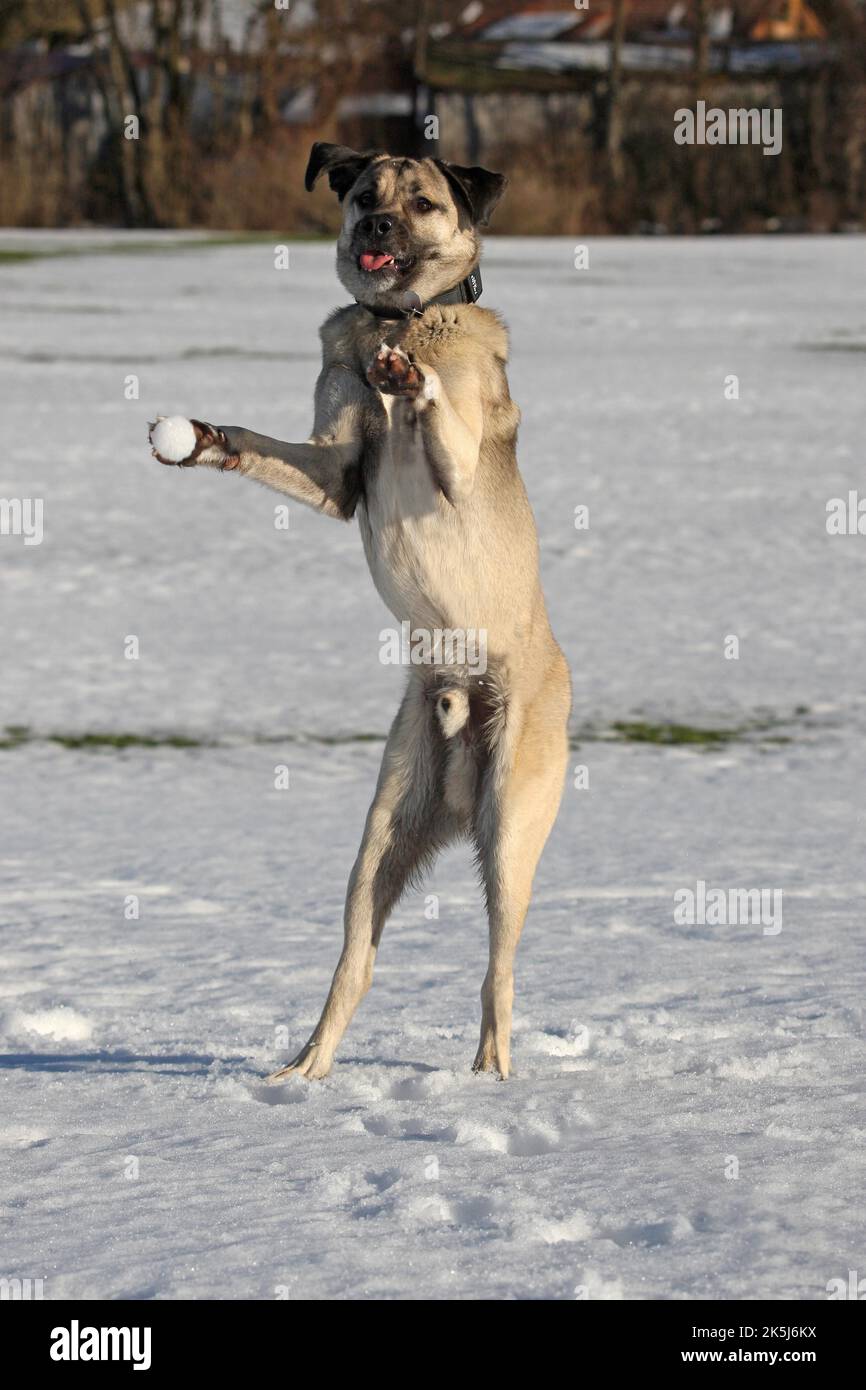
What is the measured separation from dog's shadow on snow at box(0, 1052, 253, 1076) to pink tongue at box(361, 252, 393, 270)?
1.72m

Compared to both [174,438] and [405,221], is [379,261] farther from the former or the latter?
[174,438]

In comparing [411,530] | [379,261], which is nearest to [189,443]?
[411,530]

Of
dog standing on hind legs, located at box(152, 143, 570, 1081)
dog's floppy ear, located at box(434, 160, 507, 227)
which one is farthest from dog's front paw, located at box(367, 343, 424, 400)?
dog's floppy ear, located at box(434, 160, 507, 227)

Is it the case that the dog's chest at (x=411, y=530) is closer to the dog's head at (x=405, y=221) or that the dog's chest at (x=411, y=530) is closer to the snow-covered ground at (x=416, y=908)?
the dog's head at (x=405, y=221)

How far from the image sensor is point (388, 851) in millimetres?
4102

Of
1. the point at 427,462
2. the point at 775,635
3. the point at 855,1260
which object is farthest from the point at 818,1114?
the point at 775,635

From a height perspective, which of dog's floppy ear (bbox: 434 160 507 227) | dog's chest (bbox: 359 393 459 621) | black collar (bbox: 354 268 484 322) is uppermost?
dog's floppy ear (bbox: 434 160 507 227)

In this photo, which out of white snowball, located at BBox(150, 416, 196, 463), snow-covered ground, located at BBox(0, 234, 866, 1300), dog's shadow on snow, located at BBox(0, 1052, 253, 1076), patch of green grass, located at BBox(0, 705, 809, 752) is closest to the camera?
snow-covered ground, located at BBox(0, 234, 866, 1300)

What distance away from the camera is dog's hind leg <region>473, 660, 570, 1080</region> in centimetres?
408

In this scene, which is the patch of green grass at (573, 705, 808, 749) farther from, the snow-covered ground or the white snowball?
the white snowball

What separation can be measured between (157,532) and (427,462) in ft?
24.0

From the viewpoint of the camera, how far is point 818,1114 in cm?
384

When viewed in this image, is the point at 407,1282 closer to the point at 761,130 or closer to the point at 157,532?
the point at 157,532

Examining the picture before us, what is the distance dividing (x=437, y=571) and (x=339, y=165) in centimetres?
98
